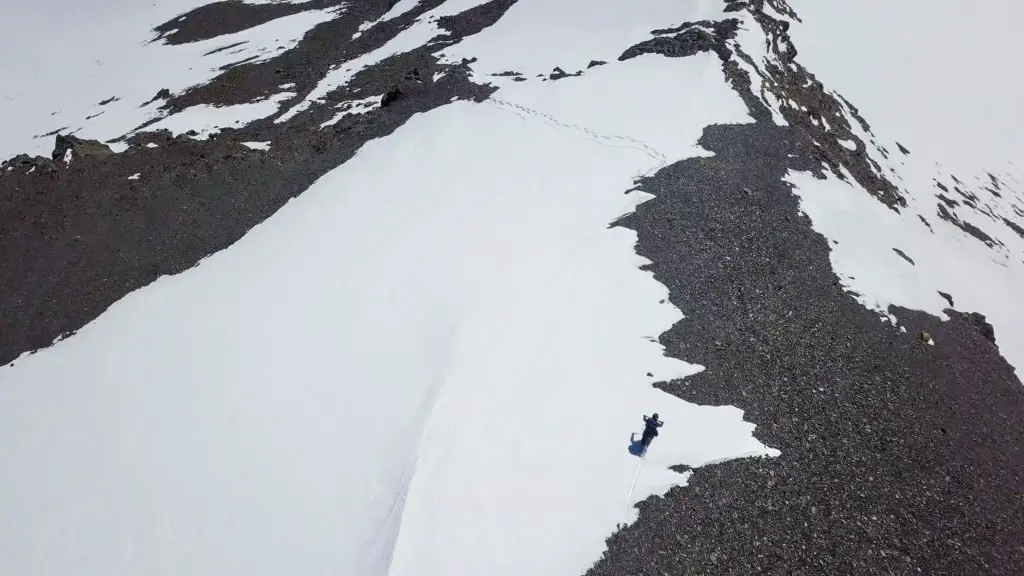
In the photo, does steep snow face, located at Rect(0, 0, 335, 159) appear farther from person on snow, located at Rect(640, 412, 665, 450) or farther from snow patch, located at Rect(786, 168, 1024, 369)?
person on snow, located at Rect(640, 412, 665, 450)

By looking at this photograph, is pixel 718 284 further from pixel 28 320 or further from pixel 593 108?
pixel 28 320


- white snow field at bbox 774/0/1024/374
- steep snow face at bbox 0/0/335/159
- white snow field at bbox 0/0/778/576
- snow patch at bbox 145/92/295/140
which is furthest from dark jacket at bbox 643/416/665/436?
steep snow face at bbox 0/0/335/159

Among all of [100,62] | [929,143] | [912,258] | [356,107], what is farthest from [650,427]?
[100,62]

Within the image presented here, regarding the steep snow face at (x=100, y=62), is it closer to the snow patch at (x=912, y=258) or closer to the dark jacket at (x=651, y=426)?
the snow patch at (x=912, y=258)

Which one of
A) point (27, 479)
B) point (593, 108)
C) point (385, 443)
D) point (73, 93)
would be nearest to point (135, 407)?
point (27, 479)

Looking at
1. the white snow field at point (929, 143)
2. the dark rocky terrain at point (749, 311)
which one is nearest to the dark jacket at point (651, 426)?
the dark rocky terrain at point (749, 311)

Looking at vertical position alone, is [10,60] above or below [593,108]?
above
